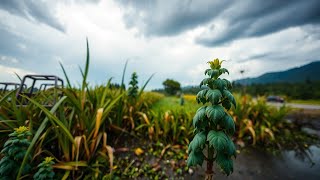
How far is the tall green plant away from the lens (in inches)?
45.3

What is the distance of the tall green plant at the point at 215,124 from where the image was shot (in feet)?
3.77

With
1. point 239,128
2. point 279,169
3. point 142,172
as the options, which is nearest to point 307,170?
point 279,169

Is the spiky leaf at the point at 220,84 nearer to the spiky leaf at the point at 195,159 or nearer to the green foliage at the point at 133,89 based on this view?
the spiky leaf at the point at 195,159

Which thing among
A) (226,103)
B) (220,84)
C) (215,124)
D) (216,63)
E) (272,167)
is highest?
(216,63)

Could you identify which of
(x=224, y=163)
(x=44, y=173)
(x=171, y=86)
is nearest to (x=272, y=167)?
(x=224, y=163)

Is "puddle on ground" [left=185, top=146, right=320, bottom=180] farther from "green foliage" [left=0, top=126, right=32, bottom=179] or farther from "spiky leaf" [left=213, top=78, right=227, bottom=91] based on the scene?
"green foliage" [left=0, top=126, right=32, bottom=179]

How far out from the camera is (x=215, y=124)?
1.21m

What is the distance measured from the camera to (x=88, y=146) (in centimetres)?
263

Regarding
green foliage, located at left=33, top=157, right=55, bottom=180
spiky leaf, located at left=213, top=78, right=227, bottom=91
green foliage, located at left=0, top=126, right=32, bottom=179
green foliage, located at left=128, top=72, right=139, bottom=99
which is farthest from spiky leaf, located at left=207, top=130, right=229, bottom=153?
green foliage, located at left=128, top=72, right=139, bottom=99

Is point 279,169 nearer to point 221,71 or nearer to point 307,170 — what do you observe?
point 307,170

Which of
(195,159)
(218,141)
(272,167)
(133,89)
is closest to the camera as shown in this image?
(218,141)

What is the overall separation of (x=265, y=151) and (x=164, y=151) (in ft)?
6.95

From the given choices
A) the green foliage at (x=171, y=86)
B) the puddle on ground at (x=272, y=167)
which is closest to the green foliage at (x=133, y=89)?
the puddle on ground at (x=272, y=167)

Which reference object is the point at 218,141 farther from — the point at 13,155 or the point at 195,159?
the point at 13,155
